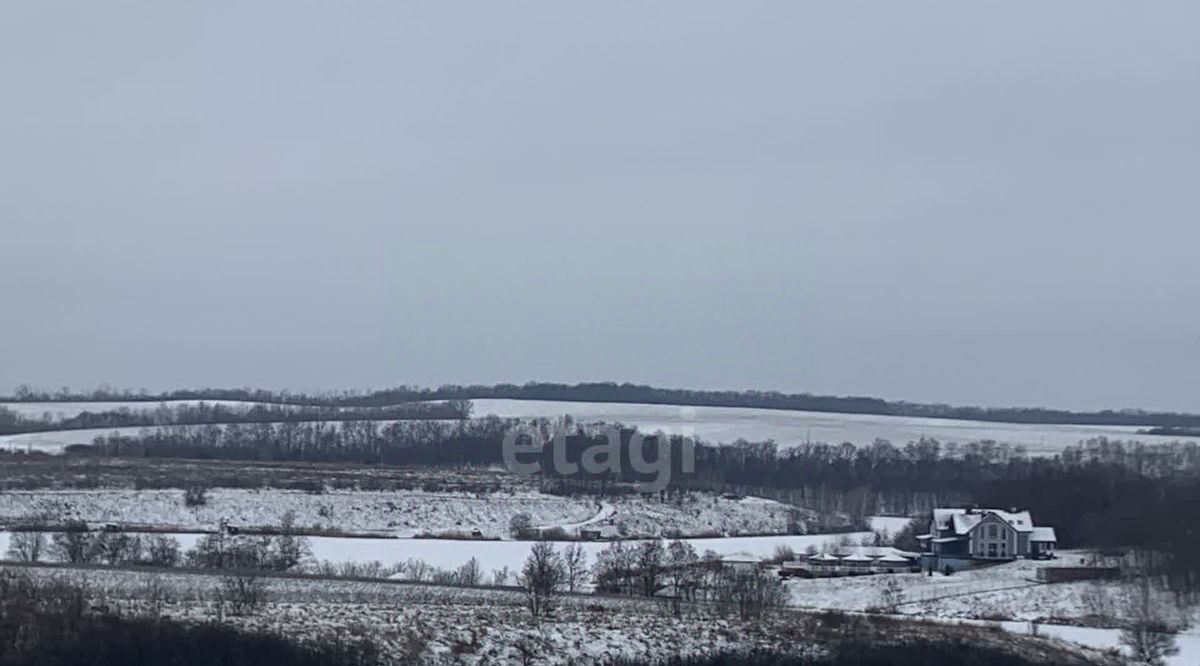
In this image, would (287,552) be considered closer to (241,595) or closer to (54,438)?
(241,595)

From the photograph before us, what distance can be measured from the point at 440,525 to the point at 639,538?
9.44 meters

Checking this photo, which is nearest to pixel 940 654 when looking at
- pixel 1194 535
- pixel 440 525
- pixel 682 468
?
pixel 1194 535

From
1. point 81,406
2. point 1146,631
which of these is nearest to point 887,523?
point 1146,631

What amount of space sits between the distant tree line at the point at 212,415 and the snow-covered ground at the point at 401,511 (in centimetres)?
4633

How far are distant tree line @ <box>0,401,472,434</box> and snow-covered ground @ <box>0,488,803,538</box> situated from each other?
46.3 metres

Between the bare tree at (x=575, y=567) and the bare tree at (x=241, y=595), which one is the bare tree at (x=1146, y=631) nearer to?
the bare tree at (x=575, y=567)

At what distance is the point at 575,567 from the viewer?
140 feet

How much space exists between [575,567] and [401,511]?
23827 millimetres

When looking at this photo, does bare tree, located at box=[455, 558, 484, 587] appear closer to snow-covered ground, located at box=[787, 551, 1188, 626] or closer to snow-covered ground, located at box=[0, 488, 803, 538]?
snow-covered ground, located at box=[787, 551, 1188, 626]

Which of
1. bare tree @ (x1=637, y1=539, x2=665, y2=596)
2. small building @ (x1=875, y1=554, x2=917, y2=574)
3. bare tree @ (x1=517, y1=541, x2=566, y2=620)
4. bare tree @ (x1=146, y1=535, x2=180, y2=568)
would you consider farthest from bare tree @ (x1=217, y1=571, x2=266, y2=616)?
small building @ (x1=875, y1=554, x2=917, y2=574)

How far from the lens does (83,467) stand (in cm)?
7181

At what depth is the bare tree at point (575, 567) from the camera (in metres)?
41.3

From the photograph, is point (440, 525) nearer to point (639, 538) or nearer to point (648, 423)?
point (639, 538)

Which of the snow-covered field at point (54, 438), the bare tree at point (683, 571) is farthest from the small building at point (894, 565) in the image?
the snow-covered field at point (54, 438)
